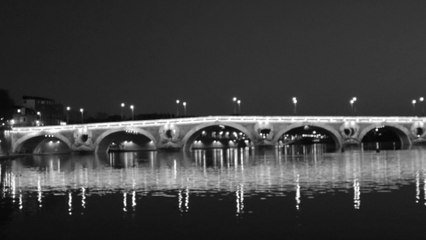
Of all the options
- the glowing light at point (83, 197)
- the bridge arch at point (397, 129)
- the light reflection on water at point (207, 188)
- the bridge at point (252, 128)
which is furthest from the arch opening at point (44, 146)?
the glowing light at point (83, 197)

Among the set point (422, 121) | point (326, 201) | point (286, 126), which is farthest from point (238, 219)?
point (422, 121)

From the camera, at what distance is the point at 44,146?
120m

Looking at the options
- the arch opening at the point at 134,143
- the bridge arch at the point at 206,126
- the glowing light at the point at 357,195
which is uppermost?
the bridge arch at the point at 206,126

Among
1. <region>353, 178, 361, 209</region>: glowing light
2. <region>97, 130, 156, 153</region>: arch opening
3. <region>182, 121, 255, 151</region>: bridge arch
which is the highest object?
<region>182, 121, 255, 151</region>: bridge arch

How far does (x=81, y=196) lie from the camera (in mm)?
33031

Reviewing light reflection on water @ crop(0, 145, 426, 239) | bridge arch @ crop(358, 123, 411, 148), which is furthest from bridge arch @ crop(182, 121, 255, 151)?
light reflection on water @ crop(0, 145, 426, 239)

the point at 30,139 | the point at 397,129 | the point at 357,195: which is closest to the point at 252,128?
the point at 397,129

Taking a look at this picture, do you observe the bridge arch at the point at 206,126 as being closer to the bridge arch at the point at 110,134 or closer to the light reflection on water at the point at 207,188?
the bridge arch at the point at 110,134

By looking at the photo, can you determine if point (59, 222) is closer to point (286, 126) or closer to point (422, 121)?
point (286, 126)

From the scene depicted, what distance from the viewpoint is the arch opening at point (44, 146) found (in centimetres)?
11181

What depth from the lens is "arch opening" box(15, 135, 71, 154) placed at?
367ft

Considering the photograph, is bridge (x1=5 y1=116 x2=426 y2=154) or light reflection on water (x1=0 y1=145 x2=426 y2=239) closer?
light reflection on water (x1=0 y1=145 x2=426 y2=239)

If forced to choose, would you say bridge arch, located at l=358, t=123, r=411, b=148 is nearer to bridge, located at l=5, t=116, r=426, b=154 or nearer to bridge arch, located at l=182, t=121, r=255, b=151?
bridge, located at l=5, t=116, r=426, b=154

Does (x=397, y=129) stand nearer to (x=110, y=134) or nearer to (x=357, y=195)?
(x=110, y=134)
